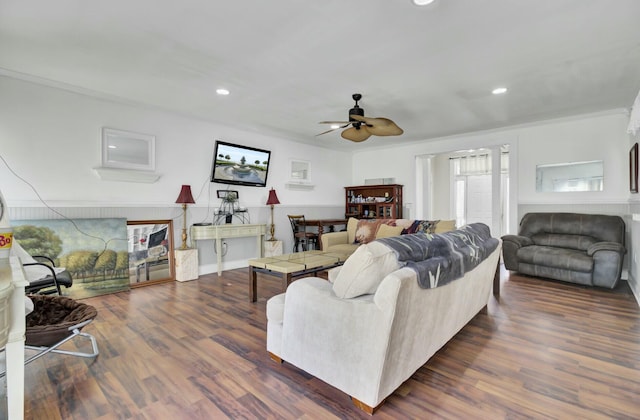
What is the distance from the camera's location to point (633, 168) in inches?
152

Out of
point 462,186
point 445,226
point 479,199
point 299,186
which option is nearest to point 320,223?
point 299,186

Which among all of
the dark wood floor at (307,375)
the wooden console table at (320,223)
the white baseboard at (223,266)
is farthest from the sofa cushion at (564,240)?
the white baseboard at (223,266)

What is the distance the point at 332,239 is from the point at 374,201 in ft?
7.52

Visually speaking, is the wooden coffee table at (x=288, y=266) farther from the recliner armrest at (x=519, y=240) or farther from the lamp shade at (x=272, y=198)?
the recliner armrest at (x=519, y=240)

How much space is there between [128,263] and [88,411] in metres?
2.72

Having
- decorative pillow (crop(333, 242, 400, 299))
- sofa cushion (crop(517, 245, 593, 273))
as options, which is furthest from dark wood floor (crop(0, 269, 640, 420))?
sofa cushion (crop(517, 245, 593, 273))

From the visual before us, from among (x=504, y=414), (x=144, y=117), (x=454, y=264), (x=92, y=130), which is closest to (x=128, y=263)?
(x=92, y=130)

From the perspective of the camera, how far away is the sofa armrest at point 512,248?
454 cm

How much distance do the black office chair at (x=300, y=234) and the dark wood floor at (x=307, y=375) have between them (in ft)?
9.68

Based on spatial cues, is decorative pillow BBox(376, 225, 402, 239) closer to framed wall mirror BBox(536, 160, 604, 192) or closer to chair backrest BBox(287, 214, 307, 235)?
chair backrest BBox(287, 214, 307, 235)

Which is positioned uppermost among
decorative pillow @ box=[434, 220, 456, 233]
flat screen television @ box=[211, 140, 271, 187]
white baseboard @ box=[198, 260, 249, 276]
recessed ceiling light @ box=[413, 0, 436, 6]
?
recessed ceiling light @ box=[413, 0, 436, 6]

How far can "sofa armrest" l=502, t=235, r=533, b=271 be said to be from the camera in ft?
14.9

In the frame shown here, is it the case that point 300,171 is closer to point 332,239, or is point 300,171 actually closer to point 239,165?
point 239,165

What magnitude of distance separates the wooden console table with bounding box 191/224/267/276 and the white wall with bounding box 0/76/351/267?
26 centimetres
